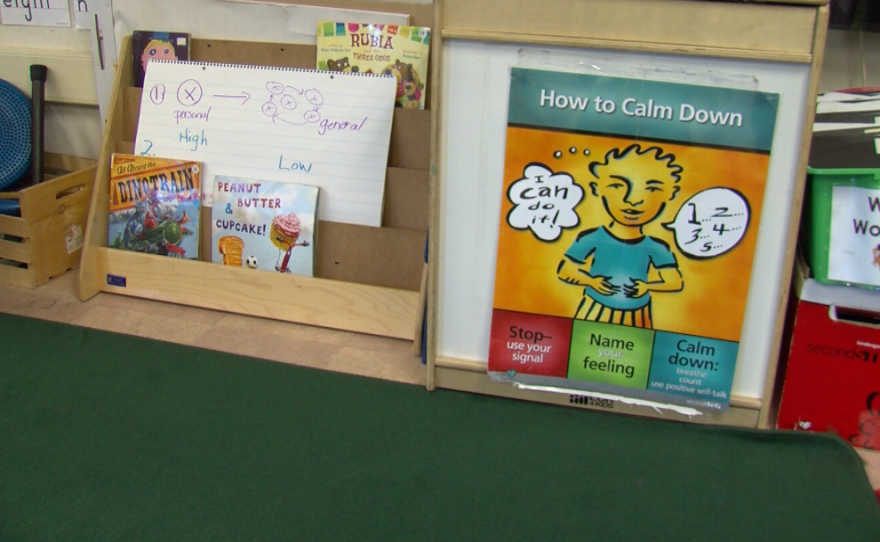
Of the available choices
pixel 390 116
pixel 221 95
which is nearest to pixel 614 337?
pixel 390 116

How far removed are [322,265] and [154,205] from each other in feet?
1.67

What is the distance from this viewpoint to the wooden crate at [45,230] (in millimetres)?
1908

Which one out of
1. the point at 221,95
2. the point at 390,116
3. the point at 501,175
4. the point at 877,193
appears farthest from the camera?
the point at 221,95

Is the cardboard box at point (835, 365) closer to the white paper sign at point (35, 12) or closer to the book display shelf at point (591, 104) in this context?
the book display shelf at point (591, 104)

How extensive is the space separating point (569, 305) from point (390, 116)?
68 cm

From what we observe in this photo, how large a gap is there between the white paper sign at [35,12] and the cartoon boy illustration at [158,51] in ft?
1.49

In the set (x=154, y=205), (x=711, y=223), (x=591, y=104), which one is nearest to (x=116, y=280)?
(x=154, y=205)

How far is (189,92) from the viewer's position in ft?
6.17

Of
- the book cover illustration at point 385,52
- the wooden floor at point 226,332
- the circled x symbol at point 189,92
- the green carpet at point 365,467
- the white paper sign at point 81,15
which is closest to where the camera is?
the green carpet at point 365,467

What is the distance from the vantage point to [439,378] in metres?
1.53

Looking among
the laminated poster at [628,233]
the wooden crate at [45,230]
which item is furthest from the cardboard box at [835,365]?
the wooden crate at [45,230]

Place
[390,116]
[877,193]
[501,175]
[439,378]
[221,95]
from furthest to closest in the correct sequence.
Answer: [221,95], [390,116], [439,378], [501,175], [877,193]

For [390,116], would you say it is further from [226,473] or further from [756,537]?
[756,537]

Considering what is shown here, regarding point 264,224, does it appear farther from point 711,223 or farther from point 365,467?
point 711,223
